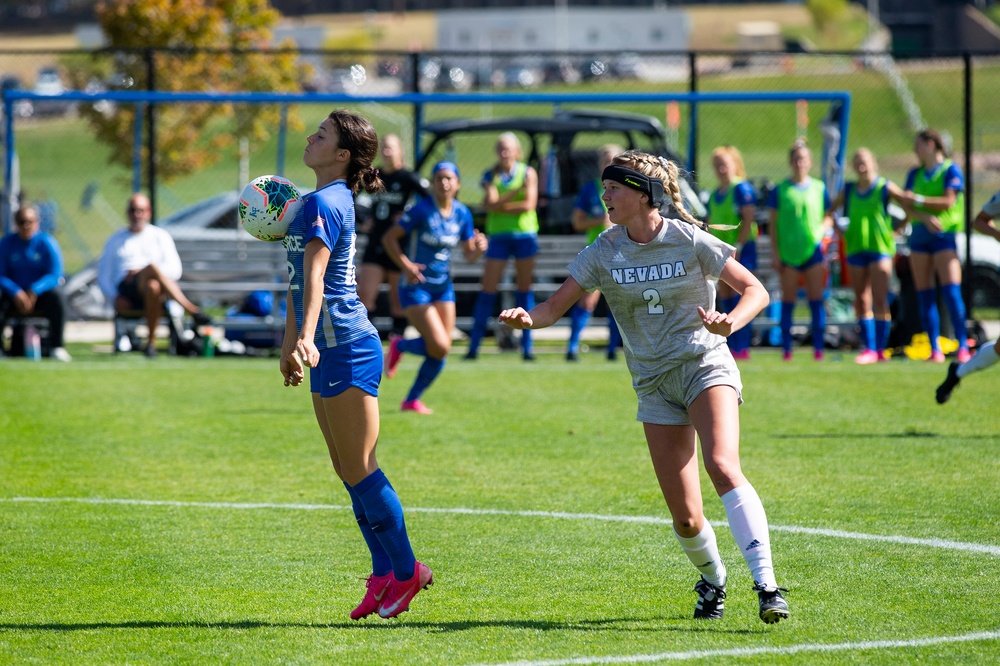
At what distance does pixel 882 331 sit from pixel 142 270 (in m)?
7.89

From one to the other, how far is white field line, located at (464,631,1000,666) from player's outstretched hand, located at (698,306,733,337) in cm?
106

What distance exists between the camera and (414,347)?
1023cm

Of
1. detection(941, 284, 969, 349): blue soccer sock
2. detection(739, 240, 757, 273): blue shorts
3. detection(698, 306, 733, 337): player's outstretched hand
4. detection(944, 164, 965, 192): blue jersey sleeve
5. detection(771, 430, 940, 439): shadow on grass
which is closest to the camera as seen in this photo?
detection(698, 306, 733, 337): player's outstretched hand

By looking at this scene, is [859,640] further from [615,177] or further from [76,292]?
[76,292]

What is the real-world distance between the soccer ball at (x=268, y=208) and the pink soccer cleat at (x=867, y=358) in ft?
31.2

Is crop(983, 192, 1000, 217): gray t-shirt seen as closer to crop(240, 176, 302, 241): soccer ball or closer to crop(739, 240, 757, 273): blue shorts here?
crop(739, 240, 757, 273): blue shorts

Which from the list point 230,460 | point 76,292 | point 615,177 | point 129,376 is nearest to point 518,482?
point 230,460

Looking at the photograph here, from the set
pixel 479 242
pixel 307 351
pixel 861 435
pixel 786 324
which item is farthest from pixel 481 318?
pixel 307 351

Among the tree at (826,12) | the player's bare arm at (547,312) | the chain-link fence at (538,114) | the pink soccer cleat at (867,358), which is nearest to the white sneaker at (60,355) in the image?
the pink soccer cleat at (867,358)

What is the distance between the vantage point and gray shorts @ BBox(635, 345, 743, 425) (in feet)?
15.2

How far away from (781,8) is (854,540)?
84.4 m

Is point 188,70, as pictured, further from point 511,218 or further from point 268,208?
point 268,208

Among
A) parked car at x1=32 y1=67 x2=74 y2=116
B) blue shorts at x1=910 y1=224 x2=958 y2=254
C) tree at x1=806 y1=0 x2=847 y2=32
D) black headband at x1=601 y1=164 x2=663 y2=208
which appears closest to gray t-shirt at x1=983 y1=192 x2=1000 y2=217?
blue shorts at x1=910 y1=224 x2=958 y2=254

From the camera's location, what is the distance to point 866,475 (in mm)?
7402
